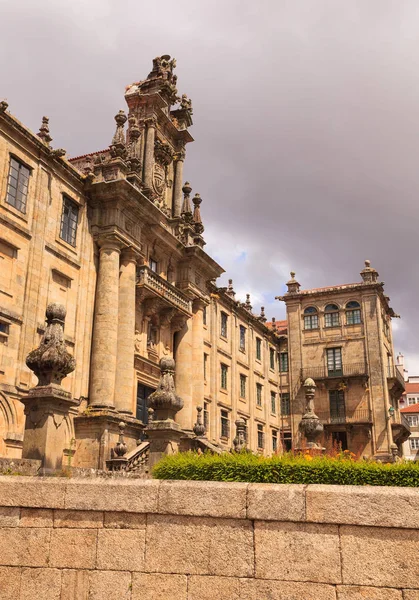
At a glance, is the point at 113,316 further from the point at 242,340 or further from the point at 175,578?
the point at 242,340

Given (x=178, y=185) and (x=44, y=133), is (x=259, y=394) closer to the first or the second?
(x=178, y=185)

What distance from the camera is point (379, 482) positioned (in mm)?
8312

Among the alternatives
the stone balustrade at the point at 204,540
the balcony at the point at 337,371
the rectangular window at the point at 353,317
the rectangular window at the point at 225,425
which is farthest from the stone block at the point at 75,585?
the rectangular window at the point at 353,317

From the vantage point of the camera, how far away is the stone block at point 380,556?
6.23m

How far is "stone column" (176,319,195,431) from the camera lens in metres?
29.4

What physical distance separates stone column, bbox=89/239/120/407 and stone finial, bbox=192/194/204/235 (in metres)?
8.74

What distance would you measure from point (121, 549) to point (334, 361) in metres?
44.1

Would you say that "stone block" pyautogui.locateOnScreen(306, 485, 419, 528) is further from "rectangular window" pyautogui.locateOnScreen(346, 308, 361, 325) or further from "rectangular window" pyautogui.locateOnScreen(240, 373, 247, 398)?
"rectangular window" pyautogui.locateOnScreen(346, 308, 361, 325)

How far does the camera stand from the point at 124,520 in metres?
7.28

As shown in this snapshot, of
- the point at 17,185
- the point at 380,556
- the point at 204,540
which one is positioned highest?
the point at 17,185

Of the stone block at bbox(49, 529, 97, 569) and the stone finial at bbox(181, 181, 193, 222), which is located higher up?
the stone finial at bbox(181, 181, 193, 222)

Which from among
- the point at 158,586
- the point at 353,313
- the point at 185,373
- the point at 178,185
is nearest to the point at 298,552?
the point at 158,586

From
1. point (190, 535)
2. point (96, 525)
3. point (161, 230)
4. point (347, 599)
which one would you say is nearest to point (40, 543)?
point (96, 525)

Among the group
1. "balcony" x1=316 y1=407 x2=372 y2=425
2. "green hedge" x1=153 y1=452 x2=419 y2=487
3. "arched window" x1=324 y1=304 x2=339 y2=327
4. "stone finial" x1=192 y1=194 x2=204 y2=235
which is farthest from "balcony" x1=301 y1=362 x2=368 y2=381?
"green hedge" x1=153 y1=452 x2=419 y2=487
